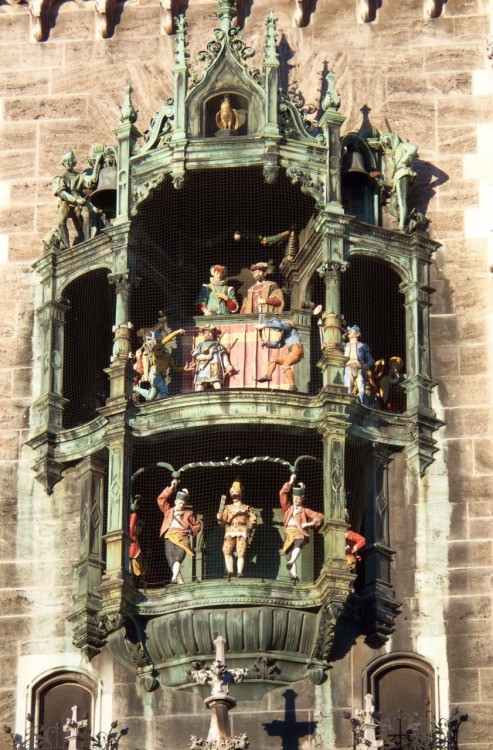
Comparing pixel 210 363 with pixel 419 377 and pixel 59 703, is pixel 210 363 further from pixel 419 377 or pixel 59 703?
pixel 59 703

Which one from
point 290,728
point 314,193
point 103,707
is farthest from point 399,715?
point 314,193

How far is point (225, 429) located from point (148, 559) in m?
1.66

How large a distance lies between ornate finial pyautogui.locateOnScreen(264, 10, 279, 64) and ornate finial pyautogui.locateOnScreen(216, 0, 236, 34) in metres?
0.43

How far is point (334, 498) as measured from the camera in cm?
3253

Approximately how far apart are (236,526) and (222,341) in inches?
99.6

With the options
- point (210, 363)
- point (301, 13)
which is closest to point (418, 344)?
point (210, 363)

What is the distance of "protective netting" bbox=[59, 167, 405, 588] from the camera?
3319 cm

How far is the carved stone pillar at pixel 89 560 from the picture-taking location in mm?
32531

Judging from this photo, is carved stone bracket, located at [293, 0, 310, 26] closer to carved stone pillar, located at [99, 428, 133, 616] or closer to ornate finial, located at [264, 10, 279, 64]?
ornate finial, located at [264, 10, 279, 64]

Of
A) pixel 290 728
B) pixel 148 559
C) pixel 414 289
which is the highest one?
pixel 414 289

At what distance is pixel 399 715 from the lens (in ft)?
105

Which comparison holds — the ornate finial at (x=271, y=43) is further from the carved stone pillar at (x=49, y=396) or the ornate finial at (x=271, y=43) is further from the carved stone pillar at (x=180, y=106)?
the carved stone pillar at (x=49, y=396)

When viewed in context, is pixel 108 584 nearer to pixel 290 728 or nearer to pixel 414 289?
pixel 290 728

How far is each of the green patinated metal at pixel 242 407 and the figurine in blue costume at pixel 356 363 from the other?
14.1 inches
